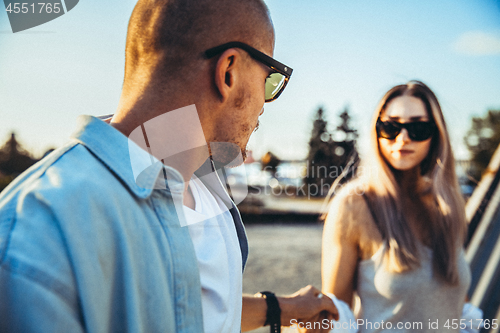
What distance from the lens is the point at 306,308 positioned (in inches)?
71.7

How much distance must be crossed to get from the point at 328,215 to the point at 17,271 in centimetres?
187

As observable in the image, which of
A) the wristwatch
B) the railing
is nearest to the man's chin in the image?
the wristwatch

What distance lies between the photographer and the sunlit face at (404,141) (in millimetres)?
2281

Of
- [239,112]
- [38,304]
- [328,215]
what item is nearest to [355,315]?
[328,215]

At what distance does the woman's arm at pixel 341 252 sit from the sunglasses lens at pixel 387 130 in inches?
21.2

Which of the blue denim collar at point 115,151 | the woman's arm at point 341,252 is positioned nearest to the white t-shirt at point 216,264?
the blue denim collar at point 115,151

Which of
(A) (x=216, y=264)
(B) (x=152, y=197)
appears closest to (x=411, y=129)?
(A) (x=216, y=264)

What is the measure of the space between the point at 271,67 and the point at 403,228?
143cm

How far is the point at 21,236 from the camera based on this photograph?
0.73 m

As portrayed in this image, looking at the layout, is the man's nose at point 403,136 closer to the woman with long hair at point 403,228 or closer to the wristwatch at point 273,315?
the woman with long hair at point 403,228

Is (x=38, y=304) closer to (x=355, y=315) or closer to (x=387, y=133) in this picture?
(x=355, y=315)

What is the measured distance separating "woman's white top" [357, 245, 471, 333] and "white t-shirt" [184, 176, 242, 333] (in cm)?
107

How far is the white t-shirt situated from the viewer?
1.15 meters

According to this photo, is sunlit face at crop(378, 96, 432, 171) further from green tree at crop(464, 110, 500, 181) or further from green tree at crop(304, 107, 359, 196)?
green tree at crop(464, 110, 500, 181)
